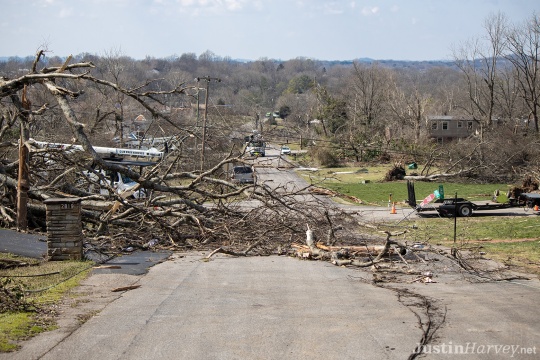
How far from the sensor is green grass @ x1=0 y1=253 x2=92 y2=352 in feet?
21.7

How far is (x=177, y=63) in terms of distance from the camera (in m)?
188

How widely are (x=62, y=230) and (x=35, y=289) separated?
2.58 m

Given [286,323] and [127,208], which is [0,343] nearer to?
[286,323]

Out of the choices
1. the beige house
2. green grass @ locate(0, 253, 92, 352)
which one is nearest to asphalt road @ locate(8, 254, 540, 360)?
green grass @ locate(0, 253, 92, 352)

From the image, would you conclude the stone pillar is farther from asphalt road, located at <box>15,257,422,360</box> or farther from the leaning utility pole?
the leaning utility pole

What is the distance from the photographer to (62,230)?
11.2 meters

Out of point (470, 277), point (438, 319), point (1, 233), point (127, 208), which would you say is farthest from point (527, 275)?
point (1, 233)

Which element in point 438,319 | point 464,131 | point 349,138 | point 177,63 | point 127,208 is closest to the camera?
point 438,319

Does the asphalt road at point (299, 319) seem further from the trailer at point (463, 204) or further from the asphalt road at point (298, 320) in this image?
the trailer at point (463, 204)

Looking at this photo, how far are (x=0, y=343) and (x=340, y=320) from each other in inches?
151

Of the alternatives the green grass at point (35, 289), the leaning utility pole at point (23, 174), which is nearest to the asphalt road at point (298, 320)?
the green grass at point (35, 289)

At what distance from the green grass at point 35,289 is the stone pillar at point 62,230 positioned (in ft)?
0.79

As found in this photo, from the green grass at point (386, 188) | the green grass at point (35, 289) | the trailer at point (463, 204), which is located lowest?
the green grass at point (386, 188)

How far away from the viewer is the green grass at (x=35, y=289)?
6625mm
